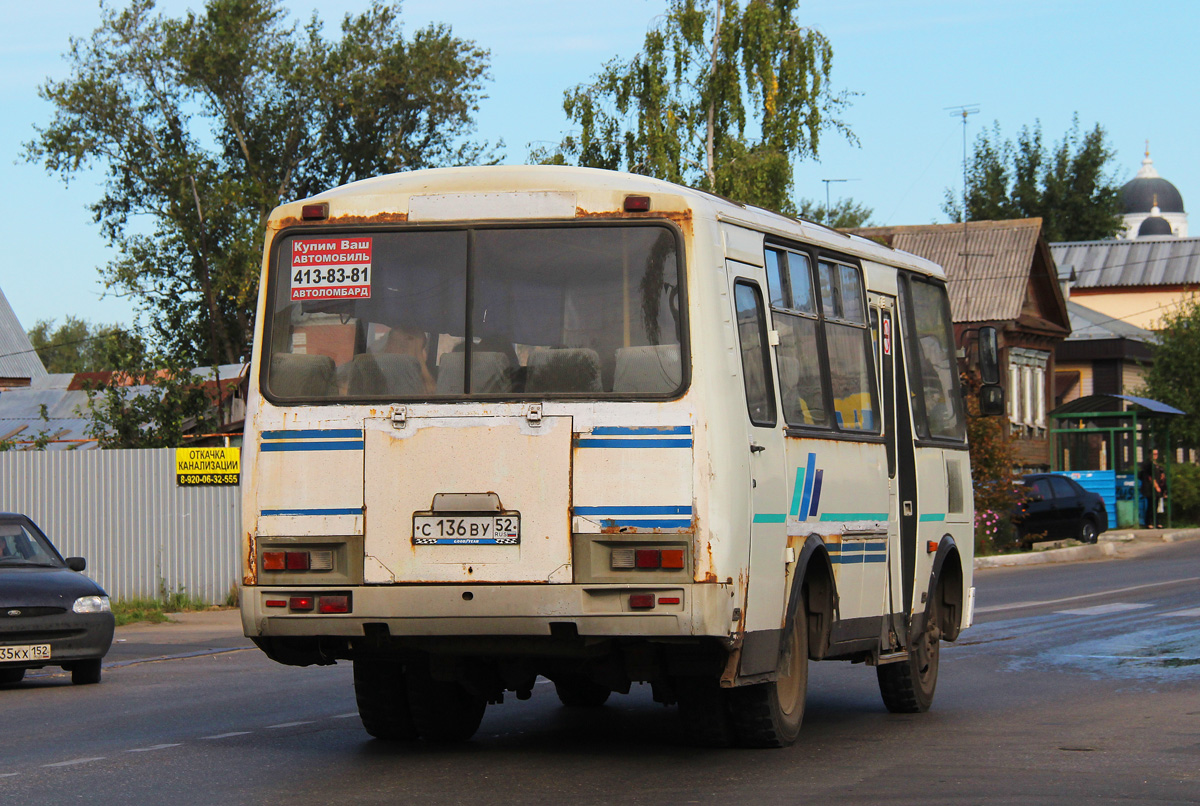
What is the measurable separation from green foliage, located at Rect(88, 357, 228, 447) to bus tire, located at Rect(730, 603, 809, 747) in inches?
838

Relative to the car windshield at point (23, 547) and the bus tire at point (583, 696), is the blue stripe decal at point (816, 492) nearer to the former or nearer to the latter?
the bus tire at point (583, 696)

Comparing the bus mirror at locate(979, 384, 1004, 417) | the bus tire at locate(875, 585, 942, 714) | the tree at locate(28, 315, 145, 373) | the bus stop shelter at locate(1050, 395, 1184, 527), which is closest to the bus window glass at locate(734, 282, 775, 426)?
the bus tire at locate(875, 585, 942, 714)

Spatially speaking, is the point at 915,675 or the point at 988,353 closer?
the point at 915,675

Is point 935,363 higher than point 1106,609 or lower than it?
higher

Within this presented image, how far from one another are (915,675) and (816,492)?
250 cm

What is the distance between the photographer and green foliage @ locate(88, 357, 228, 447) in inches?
1162

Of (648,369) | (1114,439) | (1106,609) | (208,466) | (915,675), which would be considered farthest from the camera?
(1114,439)

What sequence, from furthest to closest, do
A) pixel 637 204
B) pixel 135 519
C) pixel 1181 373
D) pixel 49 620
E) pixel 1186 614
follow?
pixel 1181 373 → pixel 135 519 → pixel 1186 614 → pixel 49 620 → pixel 637 204

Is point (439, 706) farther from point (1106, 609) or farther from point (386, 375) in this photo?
point (1106, 609)

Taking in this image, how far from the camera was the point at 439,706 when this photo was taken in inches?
384

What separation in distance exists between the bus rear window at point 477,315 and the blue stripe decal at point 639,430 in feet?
0.59

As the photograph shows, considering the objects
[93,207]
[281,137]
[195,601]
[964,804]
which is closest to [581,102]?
[281,137]

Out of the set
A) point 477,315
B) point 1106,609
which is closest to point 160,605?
point 1106,609

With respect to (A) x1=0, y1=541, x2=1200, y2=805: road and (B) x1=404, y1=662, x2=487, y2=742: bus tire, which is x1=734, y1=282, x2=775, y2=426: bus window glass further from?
(B) x1=404, y1=662, x2=487, y2=742: bus tire
